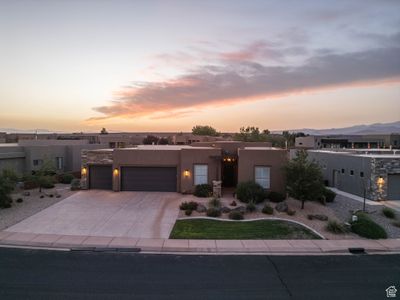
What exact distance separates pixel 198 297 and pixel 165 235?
676cm

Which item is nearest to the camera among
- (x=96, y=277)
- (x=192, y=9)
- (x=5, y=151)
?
(x=96, y=277)

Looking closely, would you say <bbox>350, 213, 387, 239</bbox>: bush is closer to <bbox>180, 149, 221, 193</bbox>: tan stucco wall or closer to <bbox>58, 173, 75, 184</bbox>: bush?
<bbox>180, 149, 221, 193</bbox>: tan stucco wall

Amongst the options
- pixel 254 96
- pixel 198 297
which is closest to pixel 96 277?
pixel 198 297

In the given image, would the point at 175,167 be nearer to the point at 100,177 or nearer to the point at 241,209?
the point at 100,177

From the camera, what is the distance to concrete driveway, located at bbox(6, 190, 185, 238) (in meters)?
16.9

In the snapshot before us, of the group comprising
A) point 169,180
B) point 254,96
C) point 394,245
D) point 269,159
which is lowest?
point 394,245

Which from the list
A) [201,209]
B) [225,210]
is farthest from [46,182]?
[225,210]

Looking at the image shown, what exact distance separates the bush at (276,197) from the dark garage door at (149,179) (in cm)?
786

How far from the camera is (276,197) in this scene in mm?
22984

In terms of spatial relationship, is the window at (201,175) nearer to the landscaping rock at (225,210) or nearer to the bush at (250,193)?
the bush at (250,193)

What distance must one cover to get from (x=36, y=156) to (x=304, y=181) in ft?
95.0

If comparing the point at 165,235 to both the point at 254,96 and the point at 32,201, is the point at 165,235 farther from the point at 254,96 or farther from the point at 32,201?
the point at 254,96

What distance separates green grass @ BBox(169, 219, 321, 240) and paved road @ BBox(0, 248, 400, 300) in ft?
8.61

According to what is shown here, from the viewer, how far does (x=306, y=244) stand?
50.1ft
